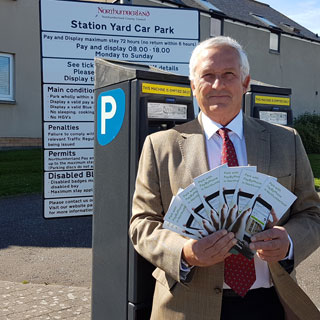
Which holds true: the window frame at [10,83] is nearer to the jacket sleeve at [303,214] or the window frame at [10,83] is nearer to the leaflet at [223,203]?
the jacket sleeve at [303,214]

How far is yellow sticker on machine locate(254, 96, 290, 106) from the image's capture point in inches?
133

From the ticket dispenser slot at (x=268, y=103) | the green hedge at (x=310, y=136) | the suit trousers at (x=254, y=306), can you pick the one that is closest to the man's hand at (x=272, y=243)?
the suit trousers at (x=254, y=306)

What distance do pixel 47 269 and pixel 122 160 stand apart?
2.88m

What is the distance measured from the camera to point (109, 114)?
2523mm

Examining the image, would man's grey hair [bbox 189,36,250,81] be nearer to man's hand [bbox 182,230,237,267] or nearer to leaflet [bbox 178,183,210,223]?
leaflet [bbox 178,183,210,223]

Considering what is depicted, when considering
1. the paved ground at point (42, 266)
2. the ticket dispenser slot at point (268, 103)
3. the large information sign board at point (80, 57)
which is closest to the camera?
the ticket dispenser slot at point (268, 103)

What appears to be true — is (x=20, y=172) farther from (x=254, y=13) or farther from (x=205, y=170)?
(x=254, y=13)

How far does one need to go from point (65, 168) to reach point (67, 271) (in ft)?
3.96

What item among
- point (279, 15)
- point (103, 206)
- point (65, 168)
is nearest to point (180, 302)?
point (103, 206)

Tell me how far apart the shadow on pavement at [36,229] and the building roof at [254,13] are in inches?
509

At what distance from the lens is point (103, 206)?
2598 millimetres

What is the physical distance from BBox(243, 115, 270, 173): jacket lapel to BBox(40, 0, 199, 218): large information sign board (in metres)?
2.60

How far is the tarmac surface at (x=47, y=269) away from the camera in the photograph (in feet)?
12.4

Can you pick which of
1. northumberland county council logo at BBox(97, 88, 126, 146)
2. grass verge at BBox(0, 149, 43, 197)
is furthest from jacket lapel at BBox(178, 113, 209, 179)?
grass verge at BBox(0, 149, 43, 197)
